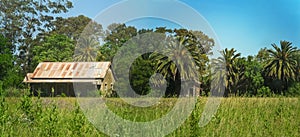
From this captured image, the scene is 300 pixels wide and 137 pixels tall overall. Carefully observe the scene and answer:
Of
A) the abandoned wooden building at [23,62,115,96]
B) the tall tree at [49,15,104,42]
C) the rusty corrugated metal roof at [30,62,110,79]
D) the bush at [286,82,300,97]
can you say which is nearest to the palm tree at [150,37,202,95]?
the bush at [286,82,300,97]

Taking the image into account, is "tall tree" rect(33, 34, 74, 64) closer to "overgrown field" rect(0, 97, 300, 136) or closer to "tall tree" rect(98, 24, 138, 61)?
"tall tree" rect(98, 24, 138, 61)

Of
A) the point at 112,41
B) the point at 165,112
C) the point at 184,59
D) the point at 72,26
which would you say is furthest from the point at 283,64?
the point at 165,112

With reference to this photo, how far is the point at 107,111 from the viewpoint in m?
7.13

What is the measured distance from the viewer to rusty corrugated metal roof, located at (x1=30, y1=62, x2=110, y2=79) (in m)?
46.7

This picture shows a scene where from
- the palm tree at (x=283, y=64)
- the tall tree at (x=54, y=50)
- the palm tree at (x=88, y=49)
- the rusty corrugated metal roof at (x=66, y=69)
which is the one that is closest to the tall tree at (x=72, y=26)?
the tall tree at (x=54, y=50)

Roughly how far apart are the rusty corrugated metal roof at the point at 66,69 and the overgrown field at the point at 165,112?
3695 cm

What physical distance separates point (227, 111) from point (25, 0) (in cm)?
4920

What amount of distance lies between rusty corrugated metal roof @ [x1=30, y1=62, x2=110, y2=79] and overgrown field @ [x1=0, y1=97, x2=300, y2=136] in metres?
36.9

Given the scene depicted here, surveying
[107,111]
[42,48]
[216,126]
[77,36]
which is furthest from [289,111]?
[77,36]

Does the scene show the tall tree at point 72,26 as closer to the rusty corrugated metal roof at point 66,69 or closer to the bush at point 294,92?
the rusty corrugated metal roof at point 66,69

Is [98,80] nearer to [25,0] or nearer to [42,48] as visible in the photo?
[42,48]

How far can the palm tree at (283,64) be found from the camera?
200ft

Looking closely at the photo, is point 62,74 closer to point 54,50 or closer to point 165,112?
point 54,50

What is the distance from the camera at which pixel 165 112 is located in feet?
25.6
